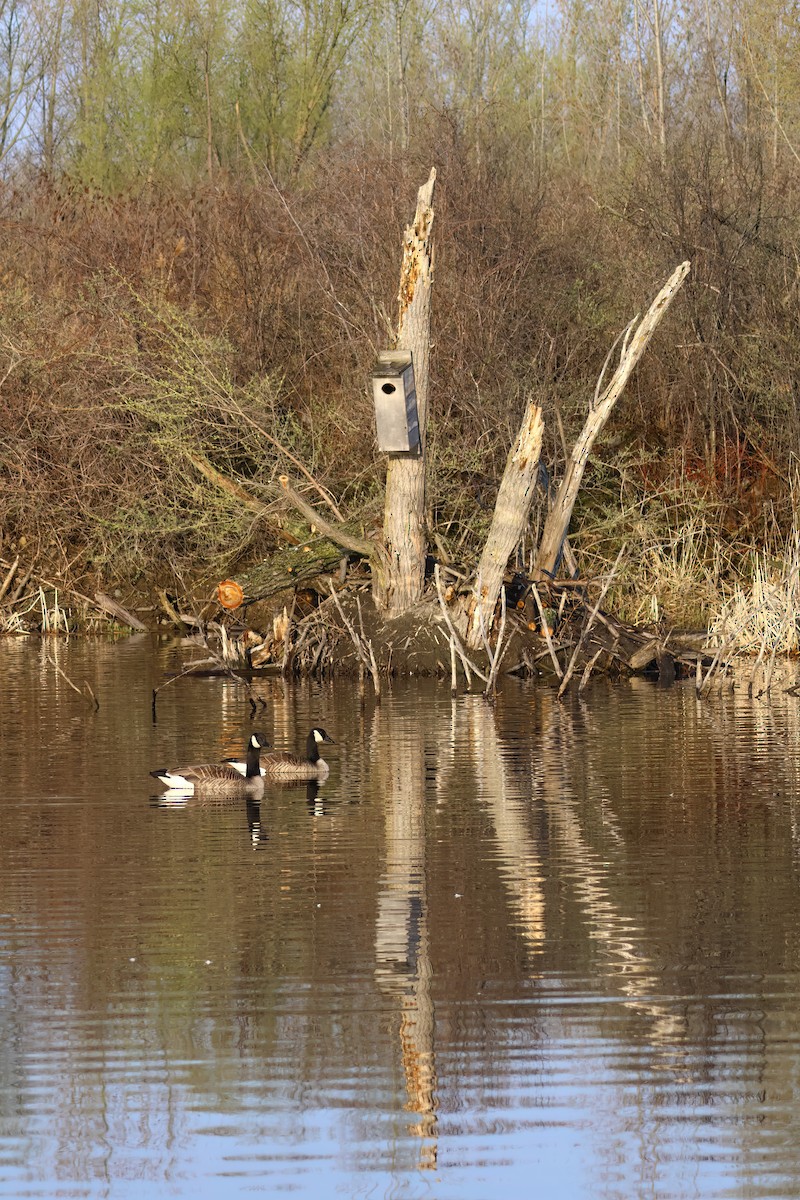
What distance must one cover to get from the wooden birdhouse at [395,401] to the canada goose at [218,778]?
6.71 metres

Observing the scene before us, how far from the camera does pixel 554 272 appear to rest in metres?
27.1

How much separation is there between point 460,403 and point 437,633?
4.57 metres

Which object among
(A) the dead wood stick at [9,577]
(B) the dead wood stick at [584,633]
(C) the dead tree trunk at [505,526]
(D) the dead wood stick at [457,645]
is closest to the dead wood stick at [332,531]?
(D) the dead wood stick at [457,645]

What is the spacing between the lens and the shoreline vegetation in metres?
21.5

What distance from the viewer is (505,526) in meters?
20.7

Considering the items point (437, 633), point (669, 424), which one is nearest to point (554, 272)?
point (669, 424)

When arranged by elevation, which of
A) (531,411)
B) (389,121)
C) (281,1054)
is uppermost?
(389,121)

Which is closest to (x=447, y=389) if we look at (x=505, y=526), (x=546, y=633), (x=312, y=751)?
(x=505, y=526)

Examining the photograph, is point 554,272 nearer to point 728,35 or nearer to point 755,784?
point 728,35

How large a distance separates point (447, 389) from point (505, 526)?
4.66m

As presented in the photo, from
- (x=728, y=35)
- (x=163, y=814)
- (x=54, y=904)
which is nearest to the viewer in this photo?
(x=54, y=904)

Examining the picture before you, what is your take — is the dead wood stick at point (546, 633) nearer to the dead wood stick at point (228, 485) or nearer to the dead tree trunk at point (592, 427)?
the dead tree trunk at point (592, 427)

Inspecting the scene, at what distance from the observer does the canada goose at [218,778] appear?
43.7 feet

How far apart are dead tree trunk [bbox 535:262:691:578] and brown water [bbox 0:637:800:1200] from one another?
22.0ft
